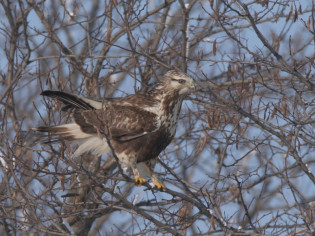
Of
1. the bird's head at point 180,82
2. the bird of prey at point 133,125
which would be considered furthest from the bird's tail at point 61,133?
the bird's head at point 180,82

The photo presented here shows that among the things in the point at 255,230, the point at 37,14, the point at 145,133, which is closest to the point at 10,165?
the point at 145,133

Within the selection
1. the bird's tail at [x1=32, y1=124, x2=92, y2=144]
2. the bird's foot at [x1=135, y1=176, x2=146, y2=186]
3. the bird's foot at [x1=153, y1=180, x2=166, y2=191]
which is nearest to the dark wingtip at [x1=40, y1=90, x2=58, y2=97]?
the bird's tail at [x1=32, y1=124, x2=92, y2=144]

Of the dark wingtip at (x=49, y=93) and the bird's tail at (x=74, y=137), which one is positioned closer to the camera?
the dark wingtip at (x=49, y=93)

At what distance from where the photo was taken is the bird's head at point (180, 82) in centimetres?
661

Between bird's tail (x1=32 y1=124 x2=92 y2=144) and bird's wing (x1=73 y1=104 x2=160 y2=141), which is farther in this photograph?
bird's wing (x1=73 y1=104 x2=160 y2=141)

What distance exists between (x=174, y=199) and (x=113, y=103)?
1335mm

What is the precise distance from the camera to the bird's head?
6609 millimetres

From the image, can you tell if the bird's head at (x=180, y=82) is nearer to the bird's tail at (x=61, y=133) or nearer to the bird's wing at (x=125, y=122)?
the bird's wing at (x=125, y=122)

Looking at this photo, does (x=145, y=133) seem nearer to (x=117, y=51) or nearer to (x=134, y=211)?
(x=134, y=211)

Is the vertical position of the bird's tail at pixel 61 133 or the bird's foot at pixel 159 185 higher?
the bird's tail at pixel 61 133

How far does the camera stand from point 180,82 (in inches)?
262

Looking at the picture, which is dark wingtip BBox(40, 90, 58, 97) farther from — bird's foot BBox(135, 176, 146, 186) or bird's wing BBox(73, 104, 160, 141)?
bird's foot BBox(135, 176, 146, 186)

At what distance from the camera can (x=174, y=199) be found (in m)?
6.15

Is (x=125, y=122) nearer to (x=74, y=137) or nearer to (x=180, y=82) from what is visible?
(x=74, y=137)
